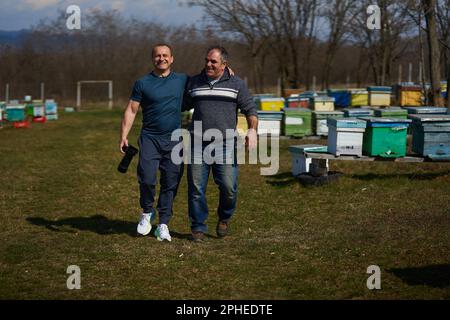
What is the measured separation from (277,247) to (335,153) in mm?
3817

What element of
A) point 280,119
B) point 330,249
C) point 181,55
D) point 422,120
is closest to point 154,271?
point 330,249

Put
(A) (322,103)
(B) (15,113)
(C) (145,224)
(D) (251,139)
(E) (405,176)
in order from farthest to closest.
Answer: (B) (15,113) → (A) (322,103) → (E) (405,176) → (C) (145,224) → (D) (251,139)

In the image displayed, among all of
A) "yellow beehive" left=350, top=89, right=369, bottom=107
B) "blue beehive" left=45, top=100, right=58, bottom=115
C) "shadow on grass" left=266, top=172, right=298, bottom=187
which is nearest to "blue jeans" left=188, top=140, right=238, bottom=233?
"shadow on grass" left=266, top=172, right=298, bottom=187

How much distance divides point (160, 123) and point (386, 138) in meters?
4.40

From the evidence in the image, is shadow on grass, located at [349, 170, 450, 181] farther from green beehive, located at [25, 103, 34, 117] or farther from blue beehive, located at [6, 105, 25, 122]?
green beehive, located at [25, 103, 34, 117]

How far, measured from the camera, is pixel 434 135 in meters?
9.55

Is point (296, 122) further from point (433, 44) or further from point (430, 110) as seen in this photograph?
point (430, 110)

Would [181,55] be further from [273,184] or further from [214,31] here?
[273,184]

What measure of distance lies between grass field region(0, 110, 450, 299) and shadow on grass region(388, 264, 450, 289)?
15 millimetres

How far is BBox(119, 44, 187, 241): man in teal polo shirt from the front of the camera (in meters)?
6.35

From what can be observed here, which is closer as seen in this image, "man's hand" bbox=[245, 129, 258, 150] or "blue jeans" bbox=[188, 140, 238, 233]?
"man's hand" bbox=[245, 129, 258, 150]

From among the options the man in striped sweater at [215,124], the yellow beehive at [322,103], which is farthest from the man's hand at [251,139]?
the yellow beehive at [322,103]

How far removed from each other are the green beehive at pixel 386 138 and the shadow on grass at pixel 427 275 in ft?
14.1

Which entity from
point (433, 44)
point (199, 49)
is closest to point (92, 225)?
point (433, 44)
